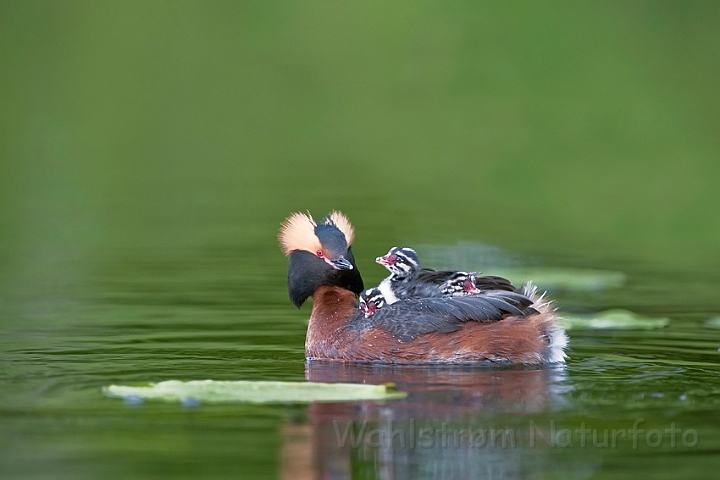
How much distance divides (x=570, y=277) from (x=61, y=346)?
5.82 metres

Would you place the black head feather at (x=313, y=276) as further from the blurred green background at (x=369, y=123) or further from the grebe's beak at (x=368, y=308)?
the blurred green background at (x=369, y=123)

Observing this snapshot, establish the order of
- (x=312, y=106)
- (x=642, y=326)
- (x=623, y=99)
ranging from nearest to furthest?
(x=642, y=326) → (x=623, y=99) → (x=312, y=106)

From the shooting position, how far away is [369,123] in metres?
29.7

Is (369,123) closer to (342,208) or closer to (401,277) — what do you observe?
(342,208)

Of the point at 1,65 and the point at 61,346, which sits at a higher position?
the point at 1,65

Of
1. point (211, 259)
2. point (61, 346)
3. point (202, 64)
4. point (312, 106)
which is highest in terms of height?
point (202, 64)

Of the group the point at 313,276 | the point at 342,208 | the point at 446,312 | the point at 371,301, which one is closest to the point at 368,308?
the point at 371,301

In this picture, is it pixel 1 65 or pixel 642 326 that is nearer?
pixel 642 326

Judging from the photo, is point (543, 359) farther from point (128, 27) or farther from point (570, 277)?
point (128, 27)

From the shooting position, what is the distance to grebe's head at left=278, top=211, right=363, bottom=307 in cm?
1087

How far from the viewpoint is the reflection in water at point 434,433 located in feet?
22.1

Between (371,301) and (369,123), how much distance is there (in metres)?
19.4

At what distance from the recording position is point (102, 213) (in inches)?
757

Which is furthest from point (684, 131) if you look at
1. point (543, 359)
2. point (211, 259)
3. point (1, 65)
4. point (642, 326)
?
point (1, 65)
